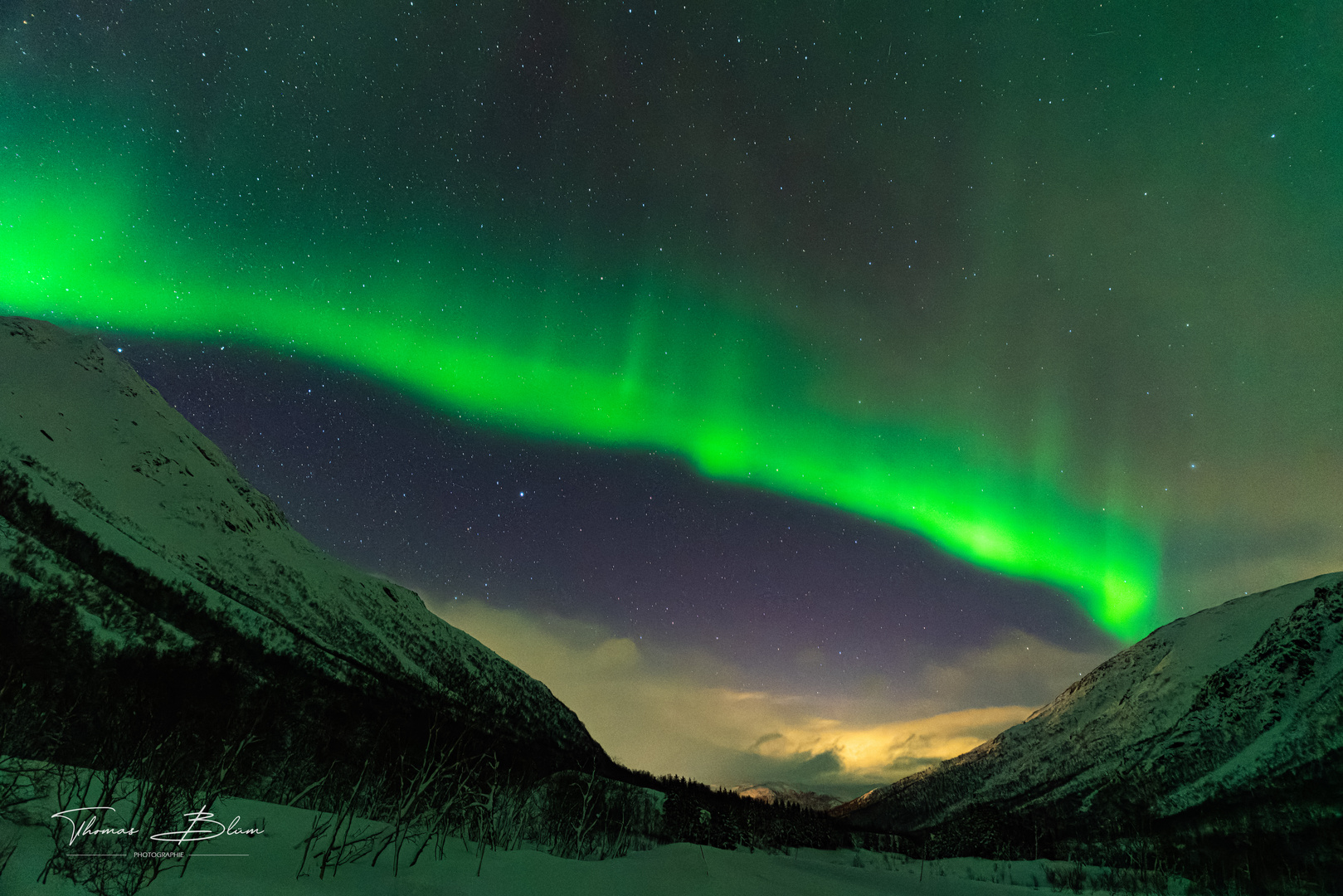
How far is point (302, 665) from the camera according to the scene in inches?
5384

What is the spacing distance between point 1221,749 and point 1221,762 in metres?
5.97

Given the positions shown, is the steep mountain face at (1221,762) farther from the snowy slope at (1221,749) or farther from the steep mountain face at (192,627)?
the steep mountain face at (192,627)

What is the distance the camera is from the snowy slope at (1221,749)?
120125 millimetres

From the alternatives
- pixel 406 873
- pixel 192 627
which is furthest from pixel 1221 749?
pixel 192 627

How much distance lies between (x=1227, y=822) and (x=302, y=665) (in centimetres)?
19272

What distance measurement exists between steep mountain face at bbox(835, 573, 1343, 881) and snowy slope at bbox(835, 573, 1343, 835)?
38 cm

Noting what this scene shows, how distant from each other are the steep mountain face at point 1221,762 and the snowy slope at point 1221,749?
377mm

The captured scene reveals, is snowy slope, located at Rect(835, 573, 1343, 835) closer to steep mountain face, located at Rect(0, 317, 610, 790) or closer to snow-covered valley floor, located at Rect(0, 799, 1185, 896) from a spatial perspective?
snow-covered valley floor, located at Rect(0, 799, 1185, 896)

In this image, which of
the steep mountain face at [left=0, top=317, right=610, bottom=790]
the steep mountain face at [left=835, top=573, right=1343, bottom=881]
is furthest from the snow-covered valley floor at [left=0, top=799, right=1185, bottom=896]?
the steep mountain face at [left=835, top=573, right=1343, bottom=881]

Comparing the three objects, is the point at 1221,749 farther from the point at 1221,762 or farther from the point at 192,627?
the point at 192,627

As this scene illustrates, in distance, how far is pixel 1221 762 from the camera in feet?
460

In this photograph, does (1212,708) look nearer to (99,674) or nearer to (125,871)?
(125,871)

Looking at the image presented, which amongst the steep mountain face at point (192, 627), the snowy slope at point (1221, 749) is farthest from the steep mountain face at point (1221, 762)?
the steep mountain face at point (192, 627)

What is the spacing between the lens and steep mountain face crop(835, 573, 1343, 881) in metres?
111
